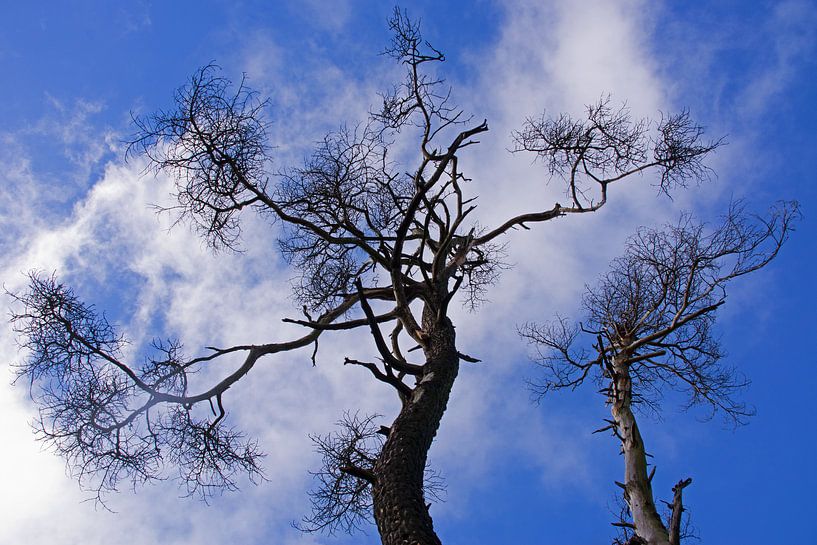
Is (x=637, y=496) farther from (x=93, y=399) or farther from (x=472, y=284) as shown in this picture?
(x=93, y=399)

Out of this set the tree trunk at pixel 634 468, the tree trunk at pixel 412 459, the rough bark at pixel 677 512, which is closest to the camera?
the tree trunk at pixel 412 459

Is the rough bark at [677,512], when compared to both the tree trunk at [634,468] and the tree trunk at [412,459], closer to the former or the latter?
the tree trunk at [634,468]

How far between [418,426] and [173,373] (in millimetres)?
2970

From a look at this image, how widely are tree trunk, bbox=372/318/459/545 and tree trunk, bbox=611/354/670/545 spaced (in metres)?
2.24

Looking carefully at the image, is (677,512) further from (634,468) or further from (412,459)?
(412,459)

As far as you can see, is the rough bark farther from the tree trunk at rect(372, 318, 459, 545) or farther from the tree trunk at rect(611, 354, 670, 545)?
the tree trunk at rect(372, 318, 459, 545)

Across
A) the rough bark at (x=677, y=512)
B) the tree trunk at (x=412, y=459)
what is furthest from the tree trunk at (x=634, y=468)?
the tree trunk at (x=412, y=459)

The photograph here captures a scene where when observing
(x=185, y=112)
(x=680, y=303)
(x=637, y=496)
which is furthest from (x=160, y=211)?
(x=680, y=303)

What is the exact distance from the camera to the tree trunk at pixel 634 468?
5375 millimetres

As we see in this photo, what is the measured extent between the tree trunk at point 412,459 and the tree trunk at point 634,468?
7.34 feet

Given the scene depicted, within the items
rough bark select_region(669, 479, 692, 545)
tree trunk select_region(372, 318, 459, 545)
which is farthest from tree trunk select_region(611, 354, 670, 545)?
tree trunk select_region(372, 318, 459, 545)

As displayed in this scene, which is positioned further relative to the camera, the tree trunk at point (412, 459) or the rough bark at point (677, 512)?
the rough bark at point (677, 512)

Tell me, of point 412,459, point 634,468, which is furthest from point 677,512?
point 412,459

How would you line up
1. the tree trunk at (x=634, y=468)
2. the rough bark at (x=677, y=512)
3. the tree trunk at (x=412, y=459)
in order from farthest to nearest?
the tree trunk at (x=634, y=468)
the rough bark at (x=677, y=512)
the tree trunk at (x=412, y=459)
